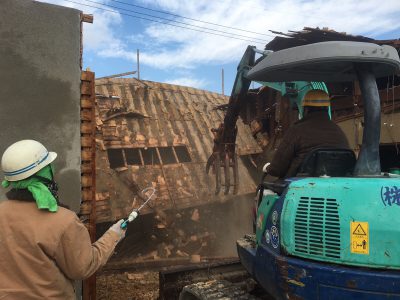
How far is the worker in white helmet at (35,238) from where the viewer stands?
223 centimetres

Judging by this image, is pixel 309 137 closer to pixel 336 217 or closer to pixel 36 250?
pixel 336 217

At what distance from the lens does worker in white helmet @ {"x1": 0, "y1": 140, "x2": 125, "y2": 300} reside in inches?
88.0

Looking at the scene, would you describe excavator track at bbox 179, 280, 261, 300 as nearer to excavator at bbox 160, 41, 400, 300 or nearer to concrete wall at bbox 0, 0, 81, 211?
excavator at bbox 160, 41, 400, 300

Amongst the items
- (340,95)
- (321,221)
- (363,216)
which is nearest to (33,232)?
(321,221)

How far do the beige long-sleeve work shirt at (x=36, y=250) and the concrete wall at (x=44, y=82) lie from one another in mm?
2104

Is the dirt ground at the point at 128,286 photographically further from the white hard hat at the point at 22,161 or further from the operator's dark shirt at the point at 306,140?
the white hard hat at the point at 22,161

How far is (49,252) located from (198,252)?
6.89 m

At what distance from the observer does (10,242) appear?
224 cm

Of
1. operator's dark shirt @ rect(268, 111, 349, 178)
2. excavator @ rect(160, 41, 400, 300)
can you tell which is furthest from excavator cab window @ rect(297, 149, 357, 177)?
operator's dark shirt @ rect(268, 111, 349, 178)

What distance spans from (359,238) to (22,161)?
2169 millimetres

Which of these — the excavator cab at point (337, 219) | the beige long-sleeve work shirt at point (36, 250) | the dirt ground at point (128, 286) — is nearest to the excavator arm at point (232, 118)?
the dirt ground at point (128, 286)

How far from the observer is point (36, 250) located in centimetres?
223

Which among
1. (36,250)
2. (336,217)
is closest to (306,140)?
(336,217)

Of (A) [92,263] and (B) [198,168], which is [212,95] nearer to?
(B) [198,168]
